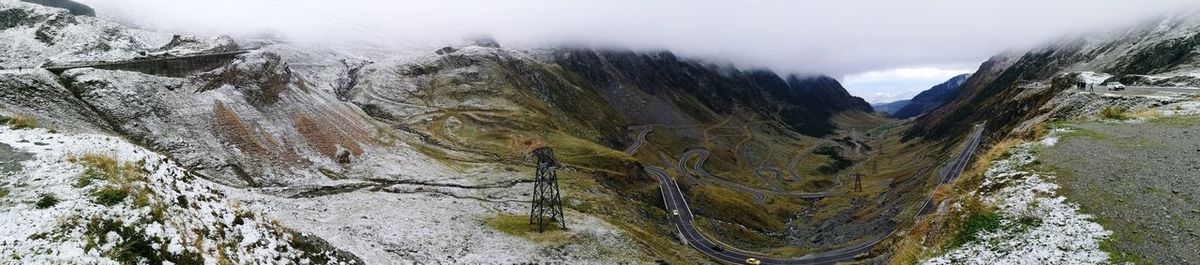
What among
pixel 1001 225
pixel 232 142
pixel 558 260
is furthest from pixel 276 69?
pixel 1001 225

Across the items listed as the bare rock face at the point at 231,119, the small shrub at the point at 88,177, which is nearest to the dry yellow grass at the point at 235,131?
the bare rock face at the point at 231,119

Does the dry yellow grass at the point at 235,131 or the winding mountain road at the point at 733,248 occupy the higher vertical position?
the dry yellow grass at the point at 235,131

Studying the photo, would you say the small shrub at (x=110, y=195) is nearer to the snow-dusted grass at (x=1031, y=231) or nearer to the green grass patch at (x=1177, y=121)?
the snow-dusted grass at (x=1031, y=231)

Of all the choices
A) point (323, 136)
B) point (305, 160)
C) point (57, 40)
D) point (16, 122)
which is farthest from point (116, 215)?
point (57, 40)

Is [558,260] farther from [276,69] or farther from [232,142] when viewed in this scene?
[276,69]

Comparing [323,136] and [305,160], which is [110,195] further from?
[323,136]

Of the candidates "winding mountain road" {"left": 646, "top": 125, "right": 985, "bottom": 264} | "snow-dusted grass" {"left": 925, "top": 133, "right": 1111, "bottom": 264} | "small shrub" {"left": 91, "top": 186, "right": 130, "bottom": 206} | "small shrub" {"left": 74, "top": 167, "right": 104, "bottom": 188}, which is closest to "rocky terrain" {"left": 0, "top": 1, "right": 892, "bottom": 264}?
"small shrub" {"left": 74, "top": 167, "right": 104, "bottom": 188}

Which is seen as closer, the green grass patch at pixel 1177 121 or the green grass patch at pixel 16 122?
the green grass patch at pixel 16 122
